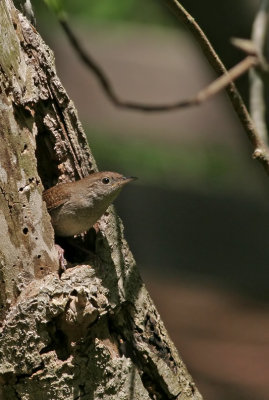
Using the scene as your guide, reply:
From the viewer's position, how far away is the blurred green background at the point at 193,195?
887 cm

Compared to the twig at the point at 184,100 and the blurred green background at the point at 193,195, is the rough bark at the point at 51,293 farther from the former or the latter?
the blurred green background at the point at 193,195

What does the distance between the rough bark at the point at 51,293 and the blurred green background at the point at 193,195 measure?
10.1ft

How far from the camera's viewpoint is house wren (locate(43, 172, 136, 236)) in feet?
13.2

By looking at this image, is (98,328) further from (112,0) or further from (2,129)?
(112,0)

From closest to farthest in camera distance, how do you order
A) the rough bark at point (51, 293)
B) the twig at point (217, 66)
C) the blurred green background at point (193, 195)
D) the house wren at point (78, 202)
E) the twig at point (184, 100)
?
the twig at point (184, 100), the twig at point (217, 66), the rough bark at point (51, 293), the house wren at point (78, 202), the blurred green background at point (193, 195)

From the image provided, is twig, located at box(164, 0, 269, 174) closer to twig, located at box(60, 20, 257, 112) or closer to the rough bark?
twig, located at box(60, 20, 257, 112)

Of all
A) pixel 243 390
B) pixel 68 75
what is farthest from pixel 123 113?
pixel 243 390

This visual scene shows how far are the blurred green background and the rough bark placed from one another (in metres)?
3.09

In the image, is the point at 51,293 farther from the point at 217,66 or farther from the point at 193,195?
the point at 193,195

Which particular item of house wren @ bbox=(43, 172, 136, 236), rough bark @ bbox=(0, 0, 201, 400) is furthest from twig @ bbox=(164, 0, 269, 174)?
house wren @ bbox=(43, 172, 136, 236)

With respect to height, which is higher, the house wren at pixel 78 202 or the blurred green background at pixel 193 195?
the blurred green background at pixel 193 195

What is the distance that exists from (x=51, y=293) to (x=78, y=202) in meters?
1.26

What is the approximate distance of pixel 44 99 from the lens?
3.57 metres

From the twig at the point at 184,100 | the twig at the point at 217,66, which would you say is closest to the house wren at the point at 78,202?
the twig at the point at 184,100
